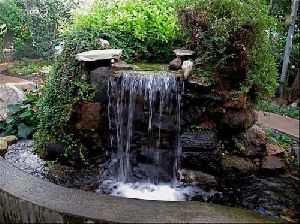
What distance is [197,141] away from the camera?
11.4 ft

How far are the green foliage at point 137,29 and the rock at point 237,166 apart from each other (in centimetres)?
147

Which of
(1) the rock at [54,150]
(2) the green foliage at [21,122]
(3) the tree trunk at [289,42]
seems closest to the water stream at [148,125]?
(1) the rock at [54,150]

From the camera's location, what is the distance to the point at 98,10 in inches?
183

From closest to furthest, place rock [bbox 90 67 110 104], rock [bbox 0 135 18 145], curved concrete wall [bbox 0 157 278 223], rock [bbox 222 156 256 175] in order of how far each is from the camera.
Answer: curved concrete wall [bbox 0 157 278 223] < rock [bbox 222 156 256 175] < rock [bbox 90 67 110 104] < rock [bbox 0 135 18 145]

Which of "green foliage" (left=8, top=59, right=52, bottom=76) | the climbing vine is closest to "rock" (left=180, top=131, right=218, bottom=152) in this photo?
the climbing vine

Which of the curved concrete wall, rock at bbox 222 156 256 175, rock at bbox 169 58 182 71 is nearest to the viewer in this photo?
the curved concrete wall

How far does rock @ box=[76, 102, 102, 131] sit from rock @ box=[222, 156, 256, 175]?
125cm

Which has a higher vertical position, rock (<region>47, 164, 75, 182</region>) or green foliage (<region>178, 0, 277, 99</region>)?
green foliage (<region>178, 0, 277, 99</region>)

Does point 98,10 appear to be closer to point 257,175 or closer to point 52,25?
point 257,175

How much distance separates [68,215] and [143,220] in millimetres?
436

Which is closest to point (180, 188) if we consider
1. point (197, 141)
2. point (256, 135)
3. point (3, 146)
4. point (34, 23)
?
point (197, 141)

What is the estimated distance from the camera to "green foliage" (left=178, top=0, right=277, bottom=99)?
10.9ft

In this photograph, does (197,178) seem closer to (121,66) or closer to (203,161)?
(203,161)

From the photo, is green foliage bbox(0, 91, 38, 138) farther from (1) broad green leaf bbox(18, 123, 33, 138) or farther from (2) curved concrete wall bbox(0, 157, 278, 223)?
(2) curved concrete wall bbox(0, 157, 278, 223)
